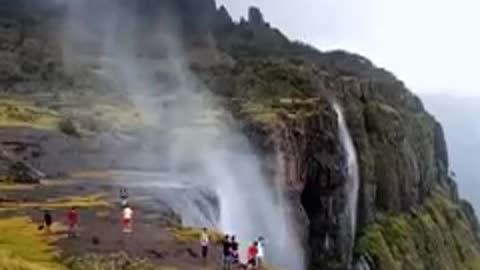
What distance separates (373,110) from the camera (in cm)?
17162

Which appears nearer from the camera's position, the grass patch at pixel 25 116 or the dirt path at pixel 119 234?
the dirt path at pixel 119 234

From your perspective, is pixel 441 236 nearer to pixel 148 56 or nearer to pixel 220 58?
pixel 220 58

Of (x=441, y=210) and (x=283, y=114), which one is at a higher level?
(x=283, y=114)

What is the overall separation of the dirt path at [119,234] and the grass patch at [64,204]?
0.77 m

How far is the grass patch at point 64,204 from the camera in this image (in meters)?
66.3

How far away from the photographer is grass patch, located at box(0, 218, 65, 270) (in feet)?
137

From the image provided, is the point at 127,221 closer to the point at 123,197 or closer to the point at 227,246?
the point at 227,246

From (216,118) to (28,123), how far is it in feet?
75.9

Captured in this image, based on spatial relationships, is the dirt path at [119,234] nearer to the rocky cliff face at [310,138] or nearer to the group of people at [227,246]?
the group of people at [227,246]

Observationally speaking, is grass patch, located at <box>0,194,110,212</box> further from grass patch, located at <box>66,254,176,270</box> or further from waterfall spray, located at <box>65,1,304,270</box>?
grass patch, located at <box>66,254,176,270</box>

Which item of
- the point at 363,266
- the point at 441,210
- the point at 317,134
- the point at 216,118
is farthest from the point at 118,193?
the point at 441,210

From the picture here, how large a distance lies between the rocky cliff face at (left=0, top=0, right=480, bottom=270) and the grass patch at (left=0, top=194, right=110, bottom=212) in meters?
19.5

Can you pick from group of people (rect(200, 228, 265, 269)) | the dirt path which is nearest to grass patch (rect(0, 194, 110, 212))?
the dirt path

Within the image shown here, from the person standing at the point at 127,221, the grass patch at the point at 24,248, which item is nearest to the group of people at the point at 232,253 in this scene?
the person standing at the point at 127,221
